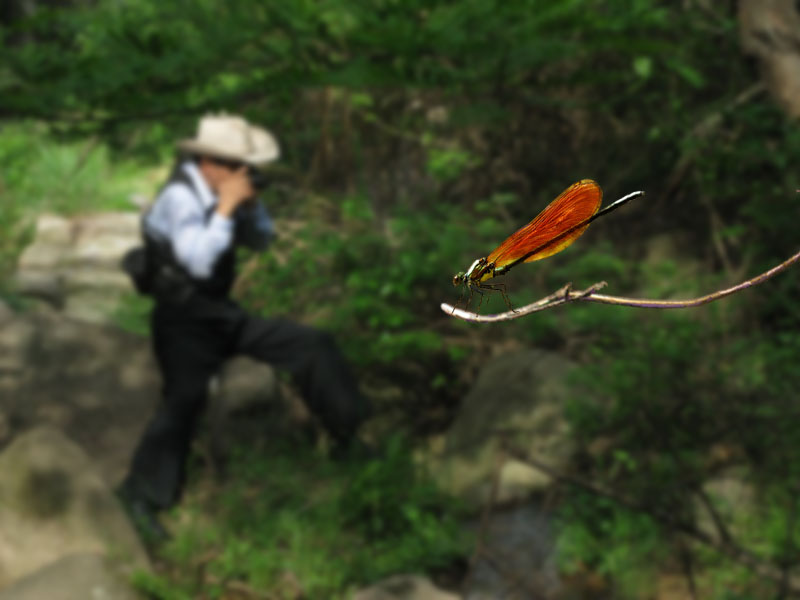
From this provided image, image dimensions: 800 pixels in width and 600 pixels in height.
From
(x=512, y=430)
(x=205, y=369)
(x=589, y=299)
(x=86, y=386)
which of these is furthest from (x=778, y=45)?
(x=86, y=386)

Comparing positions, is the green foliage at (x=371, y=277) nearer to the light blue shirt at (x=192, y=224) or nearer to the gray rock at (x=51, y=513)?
the light blue shirt at (x=192, y=224)

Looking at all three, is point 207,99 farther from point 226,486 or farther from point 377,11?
point 226,486

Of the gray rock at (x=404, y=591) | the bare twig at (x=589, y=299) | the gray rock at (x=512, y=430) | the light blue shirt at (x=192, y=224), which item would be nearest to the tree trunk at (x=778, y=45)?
the gray rock at (x=512, y=430)

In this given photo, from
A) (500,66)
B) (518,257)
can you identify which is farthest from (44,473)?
(518,257)

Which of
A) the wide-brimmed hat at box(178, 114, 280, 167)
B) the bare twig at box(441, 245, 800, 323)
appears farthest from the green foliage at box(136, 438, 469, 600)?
the bare twig at box(441, 245, 800, 323)

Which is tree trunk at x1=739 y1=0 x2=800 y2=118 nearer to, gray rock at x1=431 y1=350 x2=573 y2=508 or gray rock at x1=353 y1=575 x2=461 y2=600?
gray rock at x1=431 y1=350 x2=573 y2=508

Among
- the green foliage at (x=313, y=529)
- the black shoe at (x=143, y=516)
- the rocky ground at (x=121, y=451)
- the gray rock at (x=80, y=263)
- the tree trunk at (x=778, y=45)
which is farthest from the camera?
the gray rock at (x=80, y=263)
